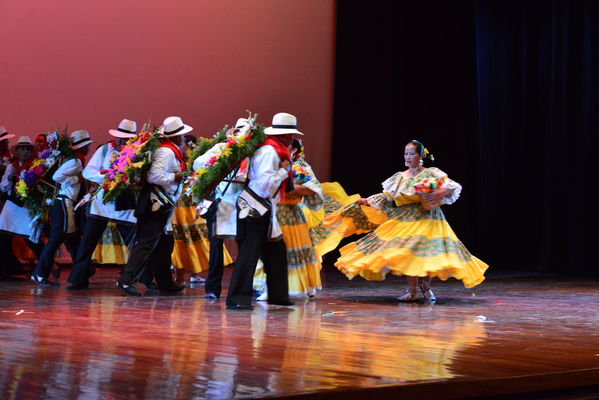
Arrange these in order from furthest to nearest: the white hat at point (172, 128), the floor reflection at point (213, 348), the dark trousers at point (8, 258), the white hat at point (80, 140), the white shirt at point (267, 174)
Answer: the dark trousers at point (8, 258) < the white hat at point (80, 140) < the white hat at point (172, 128) < the white shirt at point (267, 174) < the floor reflection at point (213, 348)

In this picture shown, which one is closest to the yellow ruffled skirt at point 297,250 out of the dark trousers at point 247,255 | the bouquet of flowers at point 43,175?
the dark trousers at point 247,255

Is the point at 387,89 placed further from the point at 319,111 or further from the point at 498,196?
the point at 498,196

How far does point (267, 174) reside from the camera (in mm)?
5887

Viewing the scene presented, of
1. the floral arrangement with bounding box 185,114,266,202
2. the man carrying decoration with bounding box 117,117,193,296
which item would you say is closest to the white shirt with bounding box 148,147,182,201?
the man carrying decoration with bounding box 117,117,193,296

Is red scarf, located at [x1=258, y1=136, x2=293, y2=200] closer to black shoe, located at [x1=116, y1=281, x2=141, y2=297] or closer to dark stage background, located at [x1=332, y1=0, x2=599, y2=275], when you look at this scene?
black shoe, located at [x1=116, y1=281, x2=141, y2=297]

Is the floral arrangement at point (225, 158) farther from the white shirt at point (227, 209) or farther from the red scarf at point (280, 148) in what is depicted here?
the white shirt at point (227, 209)

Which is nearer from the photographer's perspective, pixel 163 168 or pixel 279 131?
pixel 279 131

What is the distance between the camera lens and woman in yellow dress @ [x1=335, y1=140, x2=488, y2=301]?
6.76m

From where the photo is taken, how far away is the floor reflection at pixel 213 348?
10.4 ft

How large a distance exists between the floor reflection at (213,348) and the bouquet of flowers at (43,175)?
→ 2117 mm

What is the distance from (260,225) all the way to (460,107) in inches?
260

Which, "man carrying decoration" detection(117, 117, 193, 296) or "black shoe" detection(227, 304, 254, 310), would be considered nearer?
"black shoe" detection(227, 304, 254, 310)

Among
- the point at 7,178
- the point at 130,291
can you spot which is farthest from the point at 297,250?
the point at 7,178

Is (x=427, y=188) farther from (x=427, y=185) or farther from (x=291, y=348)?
(x=291, y=348)
